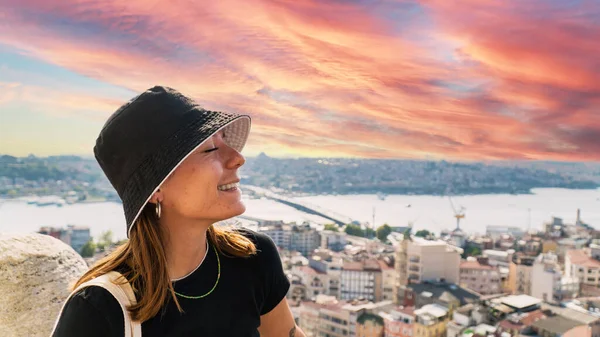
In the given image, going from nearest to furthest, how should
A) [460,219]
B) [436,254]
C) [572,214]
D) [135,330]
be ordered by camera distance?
[135,330], [436,254], [572,214], [460,219]

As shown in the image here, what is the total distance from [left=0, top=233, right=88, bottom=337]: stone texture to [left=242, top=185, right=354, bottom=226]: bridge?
1059 cm

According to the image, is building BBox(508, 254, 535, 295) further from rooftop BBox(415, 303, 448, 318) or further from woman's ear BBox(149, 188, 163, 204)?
woman's ear BBox(149, 188, 163, 204)

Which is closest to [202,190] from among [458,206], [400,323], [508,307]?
[400,323]

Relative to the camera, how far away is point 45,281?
879mm

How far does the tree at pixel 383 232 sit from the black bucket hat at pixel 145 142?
56.7ft

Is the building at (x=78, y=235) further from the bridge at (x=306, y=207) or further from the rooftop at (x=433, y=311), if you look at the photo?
the rooftop at (x=433, y=311)

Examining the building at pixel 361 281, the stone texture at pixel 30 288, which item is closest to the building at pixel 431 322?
the building at pixel 361 281

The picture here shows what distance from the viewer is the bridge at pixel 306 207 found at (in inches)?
483

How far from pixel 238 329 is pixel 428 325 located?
9.20m

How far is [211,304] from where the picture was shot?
59cm

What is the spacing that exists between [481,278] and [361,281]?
2.72 m

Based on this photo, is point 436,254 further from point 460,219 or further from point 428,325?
point 460,219

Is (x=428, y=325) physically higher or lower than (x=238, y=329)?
lower

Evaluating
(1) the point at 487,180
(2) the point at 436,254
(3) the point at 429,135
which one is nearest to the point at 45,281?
(2) the point at 436,254
